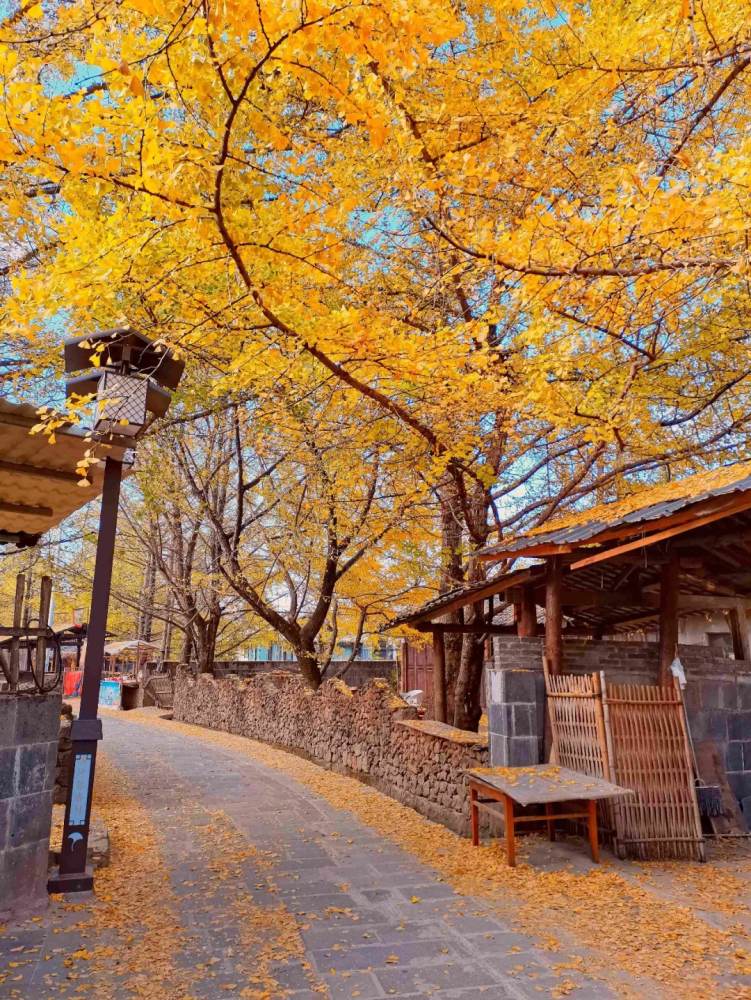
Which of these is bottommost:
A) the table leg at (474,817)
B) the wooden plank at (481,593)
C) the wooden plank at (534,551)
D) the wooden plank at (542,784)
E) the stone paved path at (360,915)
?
the stone paved path at (360,915)

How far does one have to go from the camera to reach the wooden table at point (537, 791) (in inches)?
231

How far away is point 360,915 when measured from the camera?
197 inches

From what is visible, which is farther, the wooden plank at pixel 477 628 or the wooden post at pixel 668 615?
the wooden plank at pixel 477 628

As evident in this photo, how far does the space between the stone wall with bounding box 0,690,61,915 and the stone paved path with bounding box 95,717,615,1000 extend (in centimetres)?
119

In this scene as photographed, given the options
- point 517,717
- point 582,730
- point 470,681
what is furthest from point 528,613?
point 470,681

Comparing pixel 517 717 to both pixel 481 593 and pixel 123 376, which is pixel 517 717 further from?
pixel 123 376

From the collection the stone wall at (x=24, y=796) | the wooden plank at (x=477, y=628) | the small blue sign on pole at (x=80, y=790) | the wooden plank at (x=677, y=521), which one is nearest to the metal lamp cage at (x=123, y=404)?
the stone wall at (x=24, y=796)

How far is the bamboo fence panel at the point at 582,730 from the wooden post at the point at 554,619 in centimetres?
17

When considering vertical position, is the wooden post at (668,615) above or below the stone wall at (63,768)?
above

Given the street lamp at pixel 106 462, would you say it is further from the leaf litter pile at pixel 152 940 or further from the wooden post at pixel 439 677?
the wooden post at pixel 439 677

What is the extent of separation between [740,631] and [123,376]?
803 centimetres

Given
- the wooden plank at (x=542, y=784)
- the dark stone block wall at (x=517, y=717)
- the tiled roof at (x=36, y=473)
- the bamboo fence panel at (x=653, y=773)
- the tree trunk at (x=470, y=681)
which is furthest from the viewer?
the tree trunk at (x=470, y=681)

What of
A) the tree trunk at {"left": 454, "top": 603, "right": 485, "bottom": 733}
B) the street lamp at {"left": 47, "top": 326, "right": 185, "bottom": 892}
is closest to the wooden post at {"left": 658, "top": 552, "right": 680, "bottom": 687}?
the tree trunk at {"left": 454, "top": 603, "right": 485, "bottom": 733}

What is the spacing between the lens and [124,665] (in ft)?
126
